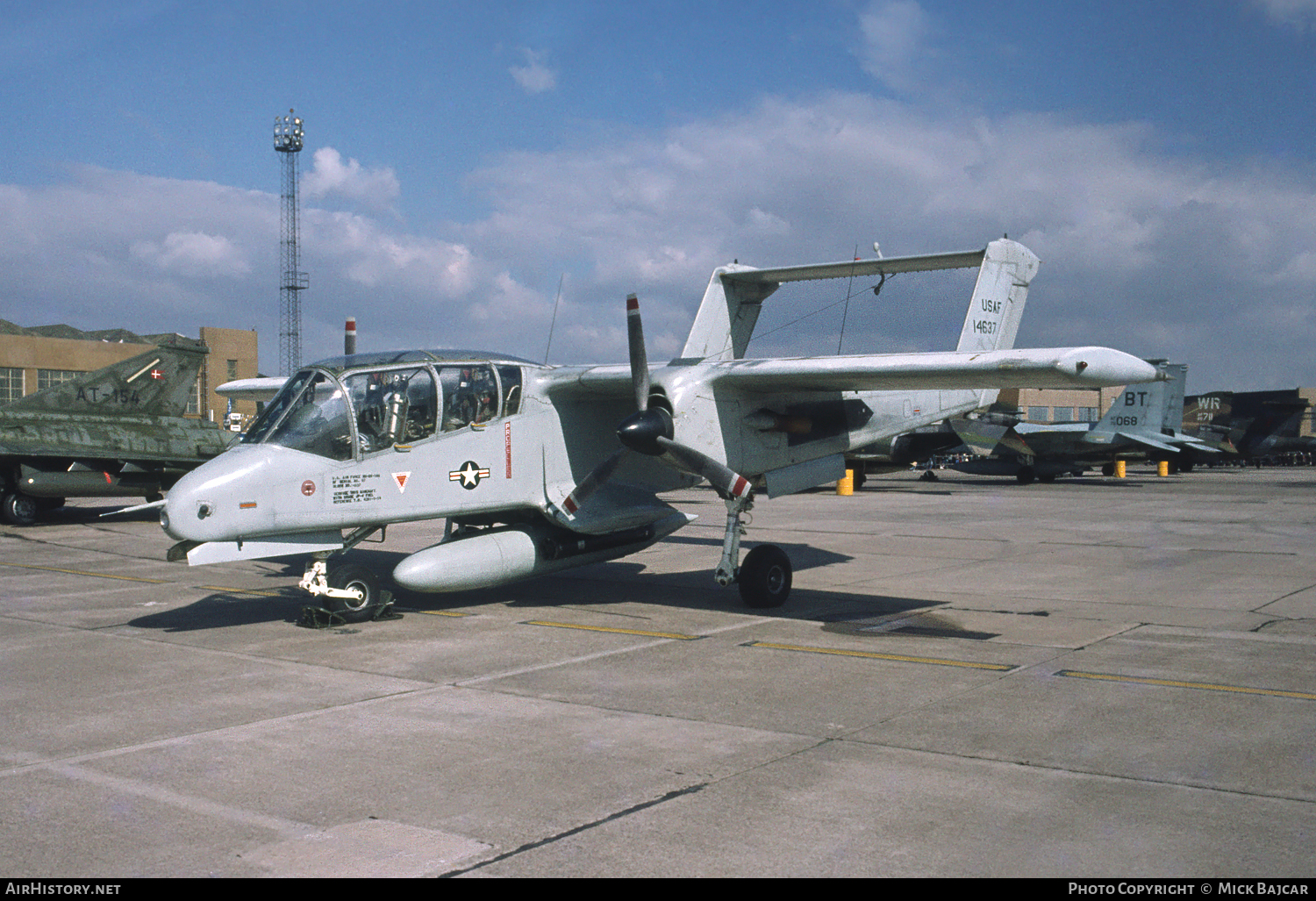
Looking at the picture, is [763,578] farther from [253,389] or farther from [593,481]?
[253,389]

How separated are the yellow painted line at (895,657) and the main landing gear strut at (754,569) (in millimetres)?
1814

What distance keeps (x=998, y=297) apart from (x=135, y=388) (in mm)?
19888

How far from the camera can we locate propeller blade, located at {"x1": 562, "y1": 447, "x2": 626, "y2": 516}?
39.3ft

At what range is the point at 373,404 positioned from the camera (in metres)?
11.0

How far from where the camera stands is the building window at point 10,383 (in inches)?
2021

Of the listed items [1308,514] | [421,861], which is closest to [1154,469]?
[1308,514]

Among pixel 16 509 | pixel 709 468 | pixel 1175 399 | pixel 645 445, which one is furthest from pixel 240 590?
pixel 1175 399

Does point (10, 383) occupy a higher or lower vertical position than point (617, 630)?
higher

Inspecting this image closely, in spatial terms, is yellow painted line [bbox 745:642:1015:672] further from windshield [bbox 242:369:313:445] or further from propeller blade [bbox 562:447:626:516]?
windshield [bbox 242:369:313:445]

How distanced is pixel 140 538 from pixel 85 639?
36.9ft

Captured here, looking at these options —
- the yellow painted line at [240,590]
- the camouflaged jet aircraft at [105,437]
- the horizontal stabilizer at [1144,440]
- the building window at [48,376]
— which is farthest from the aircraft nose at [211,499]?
the building window at [48,376]

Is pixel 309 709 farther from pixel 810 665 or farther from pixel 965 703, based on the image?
pixel 965 703

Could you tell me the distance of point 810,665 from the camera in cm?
902

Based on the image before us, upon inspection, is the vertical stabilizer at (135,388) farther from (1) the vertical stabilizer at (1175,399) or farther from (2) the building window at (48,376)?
(1) the vertical stabilizer at (1175,399)
